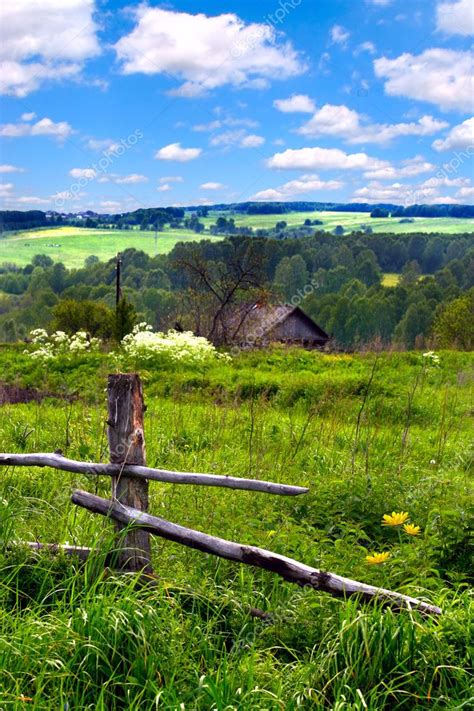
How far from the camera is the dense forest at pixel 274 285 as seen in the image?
106ft

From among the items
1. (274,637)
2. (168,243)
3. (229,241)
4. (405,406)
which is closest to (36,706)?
(274,637)

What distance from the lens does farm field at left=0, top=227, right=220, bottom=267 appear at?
330 ft

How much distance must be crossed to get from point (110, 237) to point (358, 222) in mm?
35025

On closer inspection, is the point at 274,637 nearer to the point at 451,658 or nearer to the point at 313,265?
the point at 451,658

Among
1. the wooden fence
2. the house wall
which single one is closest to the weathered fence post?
the wooden fence

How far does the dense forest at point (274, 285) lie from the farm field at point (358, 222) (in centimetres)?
551

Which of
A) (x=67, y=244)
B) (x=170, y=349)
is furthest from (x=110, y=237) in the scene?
(x=170, y=349)

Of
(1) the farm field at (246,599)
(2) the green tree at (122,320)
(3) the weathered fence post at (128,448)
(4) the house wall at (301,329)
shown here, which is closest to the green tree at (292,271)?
(4) the house wall at (301,329)

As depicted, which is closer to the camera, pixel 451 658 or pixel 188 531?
pixel 451 658

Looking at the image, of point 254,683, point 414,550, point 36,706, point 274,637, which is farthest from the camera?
point 414,550

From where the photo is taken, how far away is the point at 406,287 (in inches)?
2943

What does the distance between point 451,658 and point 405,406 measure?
309 inches

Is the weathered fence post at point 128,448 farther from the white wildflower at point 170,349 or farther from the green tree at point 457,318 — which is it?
the green tree at point 457,318

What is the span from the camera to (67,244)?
10919 centimetres
